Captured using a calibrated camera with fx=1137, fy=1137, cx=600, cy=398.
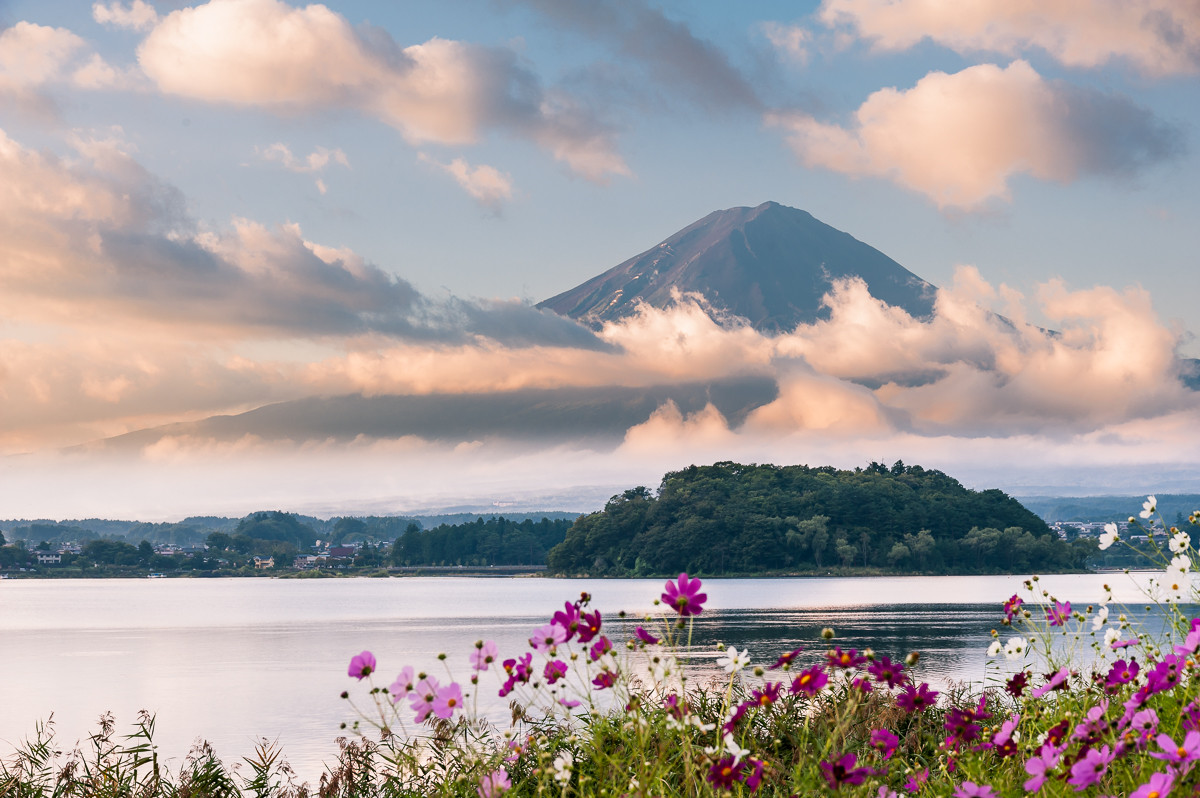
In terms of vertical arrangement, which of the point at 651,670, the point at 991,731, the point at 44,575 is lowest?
the point at 44,575

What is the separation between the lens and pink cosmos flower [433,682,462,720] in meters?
4.05

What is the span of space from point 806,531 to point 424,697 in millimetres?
119245

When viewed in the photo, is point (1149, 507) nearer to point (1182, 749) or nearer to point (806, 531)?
point (1182, 749)

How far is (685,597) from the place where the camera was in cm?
435

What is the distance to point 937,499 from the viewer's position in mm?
128750

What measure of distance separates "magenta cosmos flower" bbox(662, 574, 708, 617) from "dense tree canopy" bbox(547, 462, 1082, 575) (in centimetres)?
11608

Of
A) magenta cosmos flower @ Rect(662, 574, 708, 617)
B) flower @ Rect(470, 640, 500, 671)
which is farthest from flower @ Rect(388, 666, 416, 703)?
magenta cosmos flower @ Rect(662, 574, 708, 617)

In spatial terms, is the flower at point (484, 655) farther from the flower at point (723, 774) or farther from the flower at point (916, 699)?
the flower at point (916, 699)

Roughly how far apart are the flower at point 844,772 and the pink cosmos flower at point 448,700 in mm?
1295

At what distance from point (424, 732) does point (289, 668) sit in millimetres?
22220

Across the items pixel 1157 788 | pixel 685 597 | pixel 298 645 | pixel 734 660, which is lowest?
pixel 298 645

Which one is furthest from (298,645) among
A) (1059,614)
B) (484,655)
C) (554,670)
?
(484,655)

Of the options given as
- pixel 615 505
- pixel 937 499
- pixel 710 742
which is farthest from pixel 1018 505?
pixel 710 742

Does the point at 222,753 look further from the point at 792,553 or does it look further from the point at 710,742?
the point at 792,553
